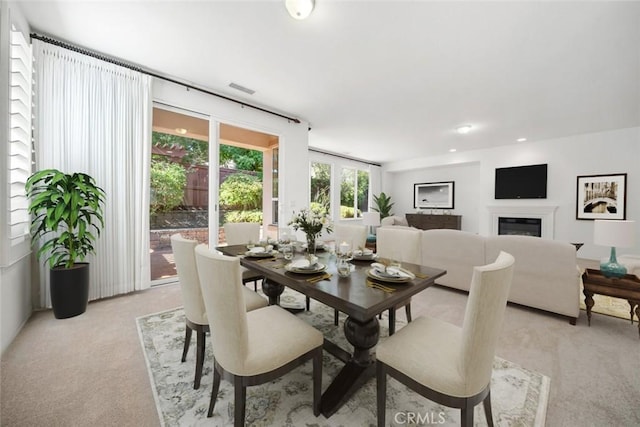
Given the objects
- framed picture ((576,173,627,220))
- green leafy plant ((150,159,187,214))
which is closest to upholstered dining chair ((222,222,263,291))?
green leafy plant ((150,159,187,214))

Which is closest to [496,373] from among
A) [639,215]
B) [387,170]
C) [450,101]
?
[450,101]

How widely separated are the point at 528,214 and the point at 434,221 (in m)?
2.21

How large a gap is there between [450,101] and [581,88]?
61.4 inches

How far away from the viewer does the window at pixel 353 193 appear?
7.84 meters

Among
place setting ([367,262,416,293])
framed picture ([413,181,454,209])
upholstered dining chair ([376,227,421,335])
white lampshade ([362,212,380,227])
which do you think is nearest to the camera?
place setting ([367,262,416,293])

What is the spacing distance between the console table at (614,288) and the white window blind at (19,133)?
16.8 ft

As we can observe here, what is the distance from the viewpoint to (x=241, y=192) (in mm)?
4258

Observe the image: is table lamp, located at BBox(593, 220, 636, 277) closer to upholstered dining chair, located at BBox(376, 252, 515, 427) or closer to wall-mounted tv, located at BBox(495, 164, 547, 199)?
upholstered dining chair, located at BBox(376, 252, 515, 427)

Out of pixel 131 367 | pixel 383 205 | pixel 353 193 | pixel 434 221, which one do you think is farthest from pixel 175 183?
pixel 434 221

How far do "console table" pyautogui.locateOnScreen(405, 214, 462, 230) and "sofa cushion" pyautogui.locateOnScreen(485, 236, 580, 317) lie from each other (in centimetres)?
477

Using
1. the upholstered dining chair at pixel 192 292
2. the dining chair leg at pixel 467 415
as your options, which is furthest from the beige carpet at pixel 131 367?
the dining chair leg at pixel 467 415

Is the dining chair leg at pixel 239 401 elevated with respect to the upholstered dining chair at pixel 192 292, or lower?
lower

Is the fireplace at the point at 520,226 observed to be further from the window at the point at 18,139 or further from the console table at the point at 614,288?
the window at the point at 18,139

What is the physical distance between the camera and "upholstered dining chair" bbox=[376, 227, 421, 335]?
2172mm
